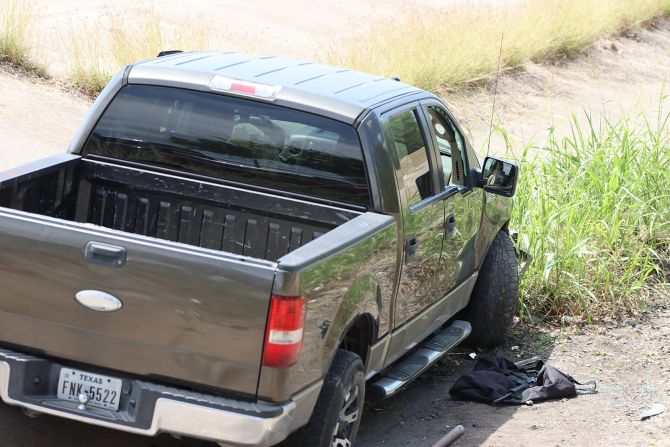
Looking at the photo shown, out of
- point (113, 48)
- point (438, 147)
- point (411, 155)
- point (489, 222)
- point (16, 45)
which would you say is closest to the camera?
point (411, 155)

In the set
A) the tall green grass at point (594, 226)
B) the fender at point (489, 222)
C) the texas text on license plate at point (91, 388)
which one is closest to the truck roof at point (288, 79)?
the fender at point (489, 222)

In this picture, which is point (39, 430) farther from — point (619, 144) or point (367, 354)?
point (619, 144)

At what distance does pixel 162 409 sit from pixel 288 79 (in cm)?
212

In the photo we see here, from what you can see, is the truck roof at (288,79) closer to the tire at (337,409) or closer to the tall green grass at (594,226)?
the tire at (337,409)

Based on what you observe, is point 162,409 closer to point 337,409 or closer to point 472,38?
point 337,409

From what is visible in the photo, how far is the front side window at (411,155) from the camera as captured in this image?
6.02 m

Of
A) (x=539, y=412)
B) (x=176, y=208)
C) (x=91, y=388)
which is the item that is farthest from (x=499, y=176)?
(x=91, y=388)

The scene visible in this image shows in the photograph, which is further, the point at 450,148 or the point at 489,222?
the point at 489,222

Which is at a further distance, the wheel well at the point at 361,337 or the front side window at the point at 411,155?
the front side window at the point at 411,155

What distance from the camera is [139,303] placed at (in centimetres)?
458

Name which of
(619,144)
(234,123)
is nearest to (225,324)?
(234,123)

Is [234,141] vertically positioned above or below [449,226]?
above

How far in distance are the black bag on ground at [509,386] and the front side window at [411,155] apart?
1.21 m

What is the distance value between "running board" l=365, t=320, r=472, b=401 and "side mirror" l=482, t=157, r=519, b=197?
86 cm
